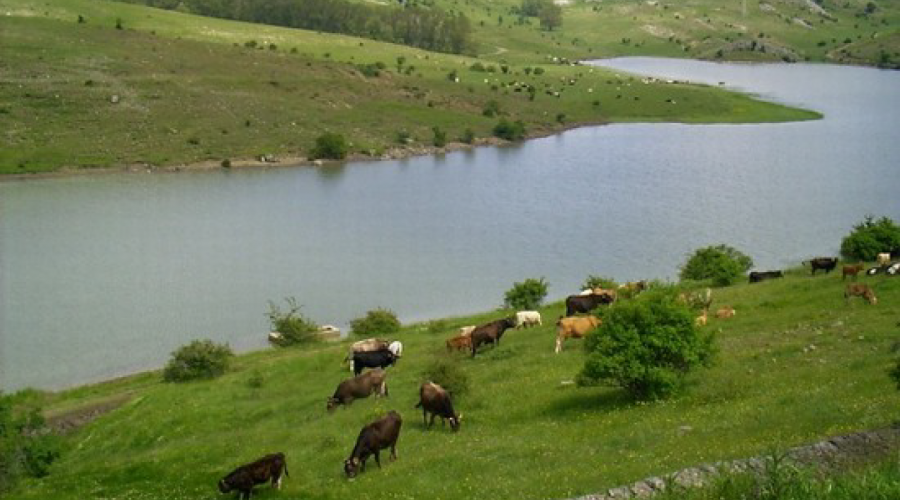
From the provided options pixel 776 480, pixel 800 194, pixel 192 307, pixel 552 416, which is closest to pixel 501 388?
pixel 552 416

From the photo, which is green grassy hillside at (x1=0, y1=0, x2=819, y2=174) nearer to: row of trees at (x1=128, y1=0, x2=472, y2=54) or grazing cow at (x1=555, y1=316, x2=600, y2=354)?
row of trees at (x1=128, y1=0, x2=472, y2=54)

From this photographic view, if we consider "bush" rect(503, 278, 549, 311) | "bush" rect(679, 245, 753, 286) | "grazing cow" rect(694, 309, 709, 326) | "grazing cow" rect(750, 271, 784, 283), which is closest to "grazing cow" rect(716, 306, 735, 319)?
"grazing cow" rect(694, 309, 709, 326)

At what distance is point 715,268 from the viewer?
144 feet

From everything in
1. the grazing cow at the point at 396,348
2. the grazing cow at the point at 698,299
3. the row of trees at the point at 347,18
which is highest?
the row of trees at the point at 347,18

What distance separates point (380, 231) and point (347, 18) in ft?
397

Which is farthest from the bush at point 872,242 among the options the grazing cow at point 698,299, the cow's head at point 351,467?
the cow's head at point 351,467

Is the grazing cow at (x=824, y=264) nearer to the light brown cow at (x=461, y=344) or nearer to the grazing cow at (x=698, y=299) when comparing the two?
the grazing cow at (x=698, y=299)

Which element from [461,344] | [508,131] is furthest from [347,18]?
[461,344]

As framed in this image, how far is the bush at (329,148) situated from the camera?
353ft

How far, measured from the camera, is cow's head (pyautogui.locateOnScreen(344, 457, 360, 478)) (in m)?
20.2

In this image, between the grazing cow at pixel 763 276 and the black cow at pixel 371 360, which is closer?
the black cow at pixel 371 360

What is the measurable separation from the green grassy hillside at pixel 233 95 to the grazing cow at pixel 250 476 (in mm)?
83590

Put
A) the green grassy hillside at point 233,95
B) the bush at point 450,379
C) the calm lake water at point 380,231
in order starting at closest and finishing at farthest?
the bush at point 450,379 → the calm lake water at point 380,231 → the green grassy hillside at point 233,95

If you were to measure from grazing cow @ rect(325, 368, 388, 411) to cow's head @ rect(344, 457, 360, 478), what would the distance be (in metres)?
6.03
